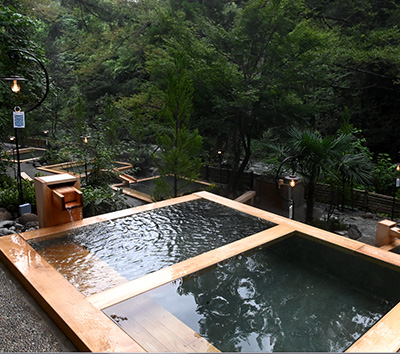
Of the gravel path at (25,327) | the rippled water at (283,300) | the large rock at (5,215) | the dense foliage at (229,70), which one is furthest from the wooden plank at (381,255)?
the large rock at (5,215)

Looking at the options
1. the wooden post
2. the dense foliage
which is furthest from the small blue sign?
the wooden post

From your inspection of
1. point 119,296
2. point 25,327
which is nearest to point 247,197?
point 119,296

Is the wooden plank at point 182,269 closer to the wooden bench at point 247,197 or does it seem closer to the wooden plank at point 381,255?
the wooden plank at point 381,255

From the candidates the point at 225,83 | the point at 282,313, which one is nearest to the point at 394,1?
the point at 225,83

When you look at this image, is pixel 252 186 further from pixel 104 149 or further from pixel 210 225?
pixel 210 225

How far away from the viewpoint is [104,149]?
8.20 meters

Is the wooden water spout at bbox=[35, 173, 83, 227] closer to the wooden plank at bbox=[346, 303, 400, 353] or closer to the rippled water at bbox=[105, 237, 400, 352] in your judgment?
the rippled water at bbox=[105, 237, 400, 352]

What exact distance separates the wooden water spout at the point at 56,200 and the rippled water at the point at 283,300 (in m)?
2.03

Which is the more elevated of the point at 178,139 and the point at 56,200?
the point at 178,139

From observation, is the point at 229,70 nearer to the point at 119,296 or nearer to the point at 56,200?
the point at 56,200

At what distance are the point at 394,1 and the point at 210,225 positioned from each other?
42.9 ft

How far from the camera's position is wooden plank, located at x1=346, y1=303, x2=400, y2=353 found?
2311 mm

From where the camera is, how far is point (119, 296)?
2877mm

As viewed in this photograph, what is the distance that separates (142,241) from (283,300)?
187cm
